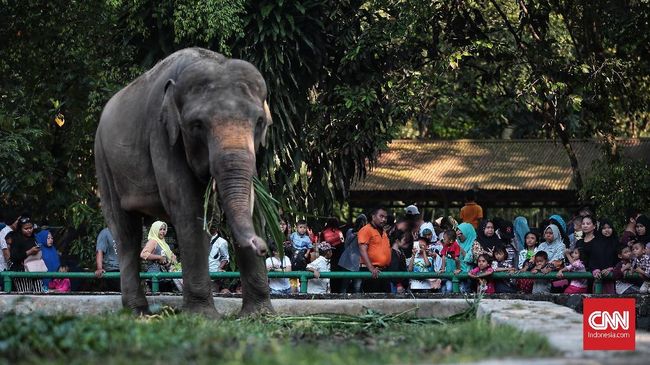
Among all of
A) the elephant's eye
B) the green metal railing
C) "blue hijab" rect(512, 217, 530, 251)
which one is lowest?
the green metal railing

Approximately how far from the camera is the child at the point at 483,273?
16.1m

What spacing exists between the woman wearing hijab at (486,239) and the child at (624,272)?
6.16 feet

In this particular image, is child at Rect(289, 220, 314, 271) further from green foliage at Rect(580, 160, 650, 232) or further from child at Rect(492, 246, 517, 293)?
green foliage at Rect(580, 160, 650, 232)

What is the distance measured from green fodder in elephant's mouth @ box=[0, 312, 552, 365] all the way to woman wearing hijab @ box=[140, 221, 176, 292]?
7.24 meters

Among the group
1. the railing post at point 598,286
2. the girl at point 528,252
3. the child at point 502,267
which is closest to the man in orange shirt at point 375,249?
the child at point 502,267

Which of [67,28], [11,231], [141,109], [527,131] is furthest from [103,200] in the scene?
[527,131]

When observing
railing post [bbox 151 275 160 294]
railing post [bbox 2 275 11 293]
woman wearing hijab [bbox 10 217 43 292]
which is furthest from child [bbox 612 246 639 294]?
woman wearing hijab [bbox 10 217 43 292]

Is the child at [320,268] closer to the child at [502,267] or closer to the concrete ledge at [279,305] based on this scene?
the child at [502,267]

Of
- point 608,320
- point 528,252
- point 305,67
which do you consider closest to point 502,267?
point 528,252

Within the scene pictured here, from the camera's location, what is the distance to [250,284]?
12031mm

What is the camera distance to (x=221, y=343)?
316 inches

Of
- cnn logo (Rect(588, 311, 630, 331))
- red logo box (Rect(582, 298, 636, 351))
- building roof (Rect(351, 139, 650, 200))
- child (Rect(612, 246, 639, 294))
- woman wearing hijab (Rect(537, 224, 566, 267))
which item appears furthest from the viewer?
building roof (Rect(351, 139, 650, 200))

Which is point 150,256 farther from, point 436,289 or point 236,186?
point 236,186

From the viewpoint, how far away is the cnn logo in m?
9.59
